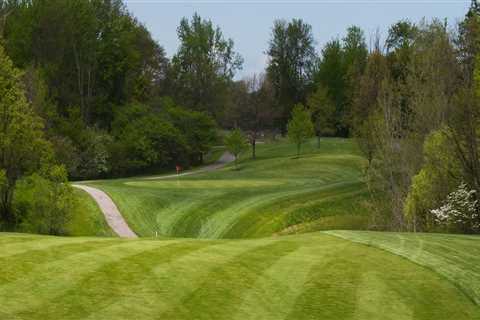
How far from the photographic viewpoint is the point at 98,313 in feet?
33.9

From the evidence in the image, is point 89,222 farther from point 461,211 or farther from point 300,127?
point 300,127

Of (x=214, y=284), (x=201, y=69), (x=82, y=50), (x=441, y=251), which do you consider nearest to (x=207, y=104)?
(x=201, y=69)

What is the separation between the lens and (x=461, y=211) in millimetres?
24766

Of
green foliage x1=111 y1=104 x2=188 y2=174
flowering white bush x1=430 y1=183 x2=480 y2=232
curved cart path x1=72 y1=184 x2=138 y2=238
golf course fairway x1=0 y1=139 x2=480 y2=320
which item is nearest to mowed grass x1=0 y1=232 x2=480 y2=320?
golf course fairway x1=0 y1=139 x2=480 y2=320

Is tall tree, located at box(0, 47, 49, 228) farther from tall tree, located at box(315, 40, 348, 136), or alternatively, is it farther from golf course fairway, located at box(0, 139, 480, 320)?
tall tree, located at box(315, 40, 348, 136)

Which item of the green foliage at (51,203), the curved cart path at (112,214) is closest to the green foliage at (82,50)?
the curved cart path at (112,214)

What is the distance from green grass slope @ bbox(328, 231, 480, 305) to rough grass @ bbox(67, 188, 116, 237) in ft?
62.7

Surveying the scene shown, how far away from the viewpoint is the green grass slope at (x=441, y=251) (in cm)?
1393

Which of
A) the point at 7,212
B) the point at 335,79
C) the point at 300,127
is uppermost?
the point at 335,79

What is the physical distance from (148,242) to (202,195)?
29506 mm

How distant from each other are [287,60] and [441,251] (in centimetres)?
9712

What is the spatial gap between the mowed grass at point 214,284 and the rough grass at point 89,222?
1892cm

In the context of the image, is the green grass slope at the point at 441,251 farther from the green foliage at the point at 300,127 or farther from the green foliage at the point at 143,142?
the green foliage at the point at 300,127

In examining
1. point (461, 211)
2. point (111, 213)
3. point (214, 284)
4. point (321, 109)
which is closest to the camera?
point (214, 284)
